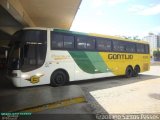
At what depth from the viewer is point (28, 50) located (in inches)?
357

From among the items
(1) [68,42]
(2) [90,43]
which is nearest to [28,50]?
(1) [68,42]

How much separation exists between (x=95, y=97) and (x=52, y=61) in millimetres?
3032

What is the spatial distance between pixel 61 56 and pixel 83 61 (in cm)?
154

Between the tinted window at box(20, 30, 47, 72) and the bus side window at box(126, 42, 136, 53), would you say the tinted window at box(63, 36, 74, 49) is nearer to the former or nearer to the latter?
the tinted window at box(20, 30, 47, 72)

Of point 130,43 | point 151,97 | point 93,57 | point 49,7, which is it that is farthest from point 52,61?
point 130,43

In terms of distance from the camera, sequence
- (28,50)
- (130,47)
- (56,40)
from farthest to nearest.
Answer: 1. (130,47)
2. (56,40)
3. (28,50)

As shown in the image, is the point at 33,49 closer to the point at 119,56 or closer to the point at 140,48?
the point at 119,56

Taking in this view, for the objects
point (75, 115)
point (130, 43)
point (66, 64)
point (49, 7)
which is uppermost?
point (49, 7)

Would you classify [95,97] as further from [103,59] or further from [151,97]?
[103,59]

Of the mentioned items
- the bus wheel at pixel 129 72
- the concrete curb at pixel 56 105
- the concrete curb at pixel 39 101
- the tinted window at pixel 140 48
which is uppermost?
the tinted window at pixel 140 48

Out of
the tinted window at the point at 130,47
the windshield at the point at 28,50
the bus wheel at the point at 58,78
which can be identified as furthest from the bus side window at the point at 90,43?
the tinted window at the point at 130,47

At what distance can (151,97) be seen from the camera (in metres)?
7.88

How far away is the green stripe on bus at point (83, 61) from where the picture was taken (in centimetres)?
1095

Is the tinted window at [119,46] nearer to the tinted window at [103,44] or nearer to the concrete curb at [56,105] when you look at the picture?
the tinted window at [103,44]
